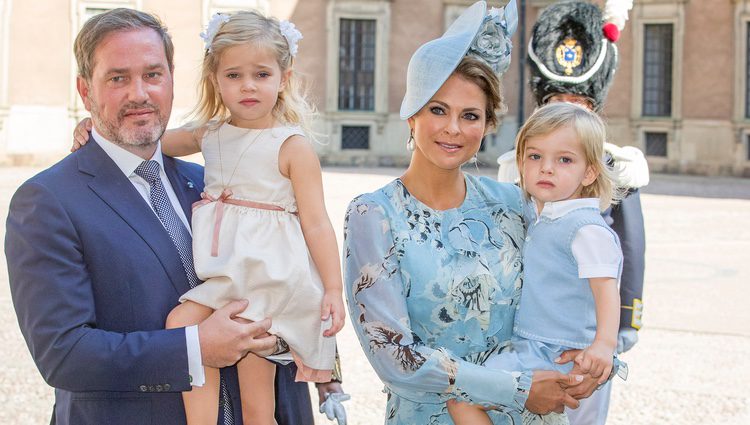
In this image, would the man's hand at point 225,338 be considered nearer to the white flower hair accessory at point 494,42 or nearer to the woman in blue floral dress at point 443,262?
the woman in blue floral dress at point 443,262

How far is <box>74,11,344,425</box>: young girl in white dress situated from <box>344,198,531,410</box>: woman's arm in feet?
0.91

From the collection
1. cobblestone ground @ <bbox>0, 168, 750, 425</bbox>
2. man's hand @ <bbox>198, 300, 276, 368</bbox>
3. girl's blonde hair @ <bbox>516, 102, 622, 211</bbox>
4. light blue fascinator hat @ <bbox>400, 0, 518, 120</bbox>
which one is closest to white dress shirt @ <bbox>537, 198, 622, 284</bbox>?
girl's blonde hair @ <bbox>516, 102, 622, 211</bbox>

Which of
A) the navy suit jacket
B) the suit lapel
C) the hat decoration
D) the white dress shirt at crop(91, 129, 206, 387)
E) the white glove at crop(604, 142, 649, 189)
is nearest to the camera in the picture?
the navy suit jacket

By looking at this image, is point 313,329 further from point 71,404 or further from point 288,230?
point 71,404

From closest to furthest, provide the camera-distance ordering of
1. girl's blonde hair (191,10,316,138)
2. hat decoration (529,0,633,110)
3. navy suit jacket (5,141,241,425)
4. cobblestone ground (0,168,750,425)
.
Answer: navy suit jacket (5,141,241,425) → girl's blonde hair (191,10,316,138) → hat decoration (529,0,633,110) → cobblestone ground (0,168,750,425)

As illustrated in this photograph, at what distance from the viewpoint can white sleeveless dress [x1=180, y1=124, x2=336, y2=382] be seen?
8.59 feet

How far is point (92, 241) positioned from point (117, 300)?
0.52 feet

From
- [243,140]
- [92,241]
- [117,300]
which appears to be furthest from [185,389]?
[243,140]

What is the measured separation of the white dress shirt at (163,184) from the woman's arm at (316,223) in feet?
1.02

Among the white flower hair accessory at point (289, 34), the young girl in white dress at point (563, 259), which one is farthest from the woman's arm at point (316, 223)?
the young girl in white dress at point (563, 259)

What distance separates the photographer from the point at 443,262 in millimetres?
2455

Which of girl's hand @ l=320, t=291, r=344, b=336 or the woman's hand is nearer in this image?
the woman's hand

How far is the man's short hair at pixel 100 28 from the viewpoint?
2.53 meters

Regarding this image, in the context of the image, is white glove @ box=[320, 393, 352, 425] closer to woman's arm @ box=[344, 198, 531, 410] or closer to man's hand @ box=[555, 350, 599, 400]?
woman's arm @ box=[344, 198, 531, 410]
